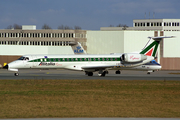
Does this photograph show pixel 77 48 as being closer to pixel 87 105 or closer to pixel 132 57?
pixel 132 57

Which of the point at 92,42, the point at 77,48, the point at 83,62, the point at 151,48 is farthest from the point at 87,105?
the point at 92,42

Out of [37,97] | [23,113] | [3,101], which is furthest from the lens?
[37,97]

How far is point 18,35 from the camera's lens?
3716 inches

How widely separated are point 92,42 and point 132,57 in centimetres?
4410

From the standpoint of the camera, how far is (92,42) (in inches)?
3383

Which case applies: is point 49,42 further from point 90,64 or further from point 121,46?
point 90,64

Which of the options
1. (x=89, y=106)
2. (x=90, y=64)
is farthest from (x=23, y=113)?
(x=90, y=64)

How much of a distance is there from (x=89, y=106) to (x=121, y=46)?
2588 inches

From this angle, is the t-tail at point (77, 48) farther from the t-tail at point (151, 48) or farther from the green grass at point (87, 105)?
the green grass at point (87, 105)

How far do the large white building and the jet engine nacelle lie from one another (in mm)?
34442

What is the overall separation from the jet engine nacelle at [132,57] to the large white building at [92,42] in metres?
34.4

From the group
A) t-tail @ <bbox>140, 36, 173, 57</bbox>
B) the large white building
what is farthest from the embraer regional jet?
the large white building

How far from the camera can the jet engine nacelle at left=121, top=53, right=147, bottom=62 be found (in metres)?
41.9

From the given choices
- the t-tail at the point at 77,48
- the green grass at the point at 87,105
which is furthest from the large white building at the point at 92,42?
the green grass at the point at 87,105
